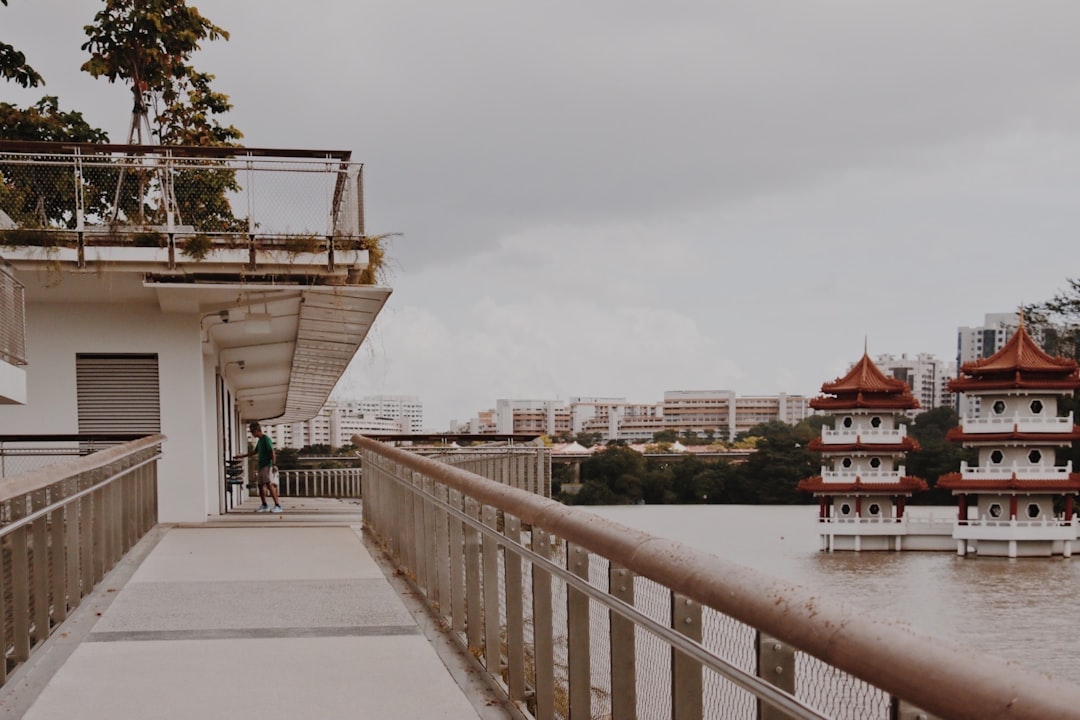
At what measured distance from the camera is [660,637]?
3123 mm

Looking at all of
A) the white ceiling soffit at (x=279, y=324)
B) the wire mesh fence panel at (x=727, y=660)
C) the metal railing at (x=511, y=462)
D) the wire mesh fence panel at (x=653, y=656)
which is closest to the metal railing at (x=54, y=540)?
the wire mesh fence panel at (x=653, y=656)

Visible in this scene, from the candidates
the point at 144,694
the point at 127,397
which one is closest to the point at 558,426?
the point at 127,397

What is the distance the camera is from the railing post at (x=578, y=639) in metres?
4.04

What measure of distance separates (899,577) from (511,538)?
94.8 m

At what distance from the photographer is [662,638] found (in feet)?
10.2

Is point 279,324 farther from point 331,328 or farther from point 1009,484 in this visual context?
A: point 1009,484

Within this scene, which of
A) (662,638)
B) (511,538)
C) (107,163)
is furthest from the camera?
(107,163)

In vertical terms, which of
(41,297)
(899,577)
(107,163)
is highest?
(107,163)

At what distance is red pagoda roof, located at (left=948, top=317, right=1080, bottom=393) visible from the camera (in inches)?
3415

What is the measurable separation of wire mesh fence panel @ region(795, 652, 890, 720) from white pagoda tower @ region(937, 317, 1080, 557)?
298ft

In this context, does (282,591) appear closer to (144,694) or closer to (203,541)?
(144,694)

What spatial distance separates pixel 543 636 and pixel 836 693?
251 centimetres

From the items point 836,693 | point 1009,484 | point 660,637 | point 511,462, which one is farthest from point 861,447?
point 836,693

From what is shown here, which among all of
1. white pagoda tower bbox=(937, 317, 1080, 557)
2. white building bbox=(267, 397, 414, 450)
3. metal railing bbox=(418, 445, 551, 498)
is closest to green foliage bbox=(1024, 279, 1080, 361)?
white pagoda tower bbox=(937, 317, 1080, 557)
